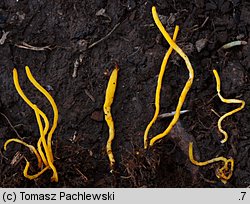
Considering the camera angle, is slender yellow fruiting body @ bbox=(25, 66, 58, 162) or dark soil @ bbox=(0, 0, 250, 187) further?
dark soil @ bbox=(0, 0, 250, 187)

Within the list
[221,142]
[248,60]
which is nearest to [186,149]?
[221,142]

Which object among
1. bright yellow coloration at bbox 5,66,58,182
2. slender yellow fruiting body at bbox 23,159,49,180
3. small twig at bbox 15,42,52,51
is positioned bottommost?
slender yellow fruiting body at bbox 23,159,49,180

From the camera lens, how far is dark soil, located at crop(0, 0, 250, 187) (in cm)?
226

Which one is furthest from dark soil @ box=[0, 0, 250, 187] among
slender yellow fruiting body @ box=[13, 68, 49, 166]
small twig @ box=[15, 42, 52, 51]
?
slender yellow fruiting body @ box=[13, 68, 49, 166]

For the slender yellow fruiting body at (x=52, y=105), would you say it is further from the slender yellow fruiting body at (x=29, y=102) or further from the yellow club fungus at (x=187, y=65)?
the yellow club fungus at (x=187, y=65)

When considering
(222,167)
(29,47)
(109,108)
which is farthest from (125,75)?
(222,167)

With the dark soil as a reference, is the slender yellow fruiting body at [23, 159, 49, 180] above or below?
below

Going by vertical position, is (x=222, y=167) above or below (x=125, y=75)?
below

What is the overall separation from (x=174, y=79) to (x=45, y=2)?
0.62 m

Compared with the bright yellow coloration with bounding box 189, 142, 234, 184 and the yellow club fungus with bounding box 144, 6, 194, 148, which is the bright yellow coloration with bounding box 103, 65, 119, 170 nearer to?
the yellow club fungus with bounding box 144, 6, 194, 148

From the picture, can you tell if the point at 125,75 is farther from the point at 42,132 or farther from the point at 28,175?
the point at 28,175

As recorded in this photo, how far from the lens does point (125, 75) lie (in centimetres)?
229

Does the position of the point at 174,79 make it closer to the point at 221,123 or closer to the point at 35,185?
the point at 221,123

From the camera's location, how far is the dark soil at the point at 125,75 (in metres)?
2.26
